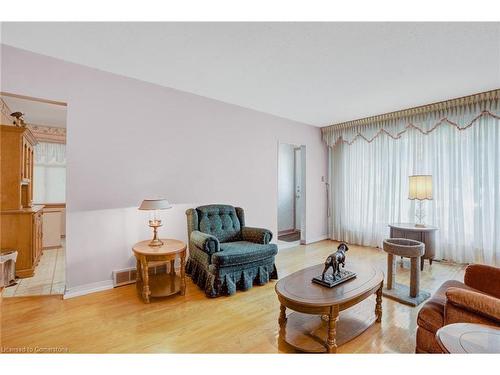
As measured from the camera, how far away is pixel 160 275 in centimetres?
313

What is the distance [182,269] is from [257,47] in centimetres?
236

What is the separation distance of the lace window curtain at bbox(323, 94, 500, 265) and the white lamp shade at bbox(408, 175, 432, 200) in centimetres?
68

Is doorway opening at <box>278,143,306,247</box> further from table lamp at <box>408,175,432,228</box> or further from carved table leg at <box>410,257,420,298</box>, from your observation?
carved table leg at <box>410,257,420,298</box>

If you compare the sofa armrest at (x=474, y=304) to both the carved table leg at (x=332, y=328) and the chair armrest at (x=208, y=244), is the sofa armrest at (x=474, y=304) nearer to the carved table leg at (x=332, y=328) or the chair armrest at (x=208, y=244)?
the carved table leg at (x=332, y=328)

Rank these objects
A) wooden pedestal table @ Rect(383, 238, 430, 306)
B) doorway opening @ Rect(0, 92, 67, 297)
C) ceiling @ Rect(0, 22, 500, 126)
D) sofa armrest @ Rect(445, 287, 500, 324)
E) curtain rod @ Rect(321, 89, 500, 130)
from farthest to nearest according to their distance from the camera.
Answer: curtain rod @ Rect(321, 89, 500, 130), doorway opening @ Rect(0, 92, 67, 297), wooden pedestal table @ Rect(383, 238, 430, 306), ceiling @ Rect(0, 22, 500, 126), sofa armrest @ Rect(445, 287, 500, 324)

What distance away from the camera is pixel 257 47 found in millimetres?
2277

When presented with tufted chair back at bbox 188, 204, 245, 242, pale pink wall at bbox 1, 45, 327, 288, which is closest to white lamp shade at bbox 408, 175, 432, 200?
pale pink wall at bbox 1, 45, 327, 288

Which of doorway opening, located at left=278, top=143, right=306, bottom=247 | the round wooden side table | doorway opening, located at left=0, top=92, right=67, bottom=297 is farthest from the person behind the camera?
doorway opening, located at left=278, top=143, right=306, bottom=247

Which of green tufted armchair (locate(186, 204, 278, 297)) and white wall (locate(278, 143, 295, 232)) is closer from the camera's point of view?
green tufted armchair (locate(186, 204, 278, 297))

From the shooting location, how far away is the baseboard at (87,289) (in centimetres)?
261

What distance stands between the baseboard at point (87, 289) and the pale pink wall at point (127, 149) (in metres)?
0.05

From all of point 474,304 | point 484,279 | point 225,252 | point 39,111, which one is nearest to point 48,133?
point 39,111

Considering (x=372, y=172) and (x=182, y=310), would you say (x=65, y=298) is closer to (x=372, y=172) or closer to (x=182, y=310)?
(x=182, y=310)

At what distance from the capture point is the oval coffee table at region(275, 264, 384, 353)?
1.67 metres
